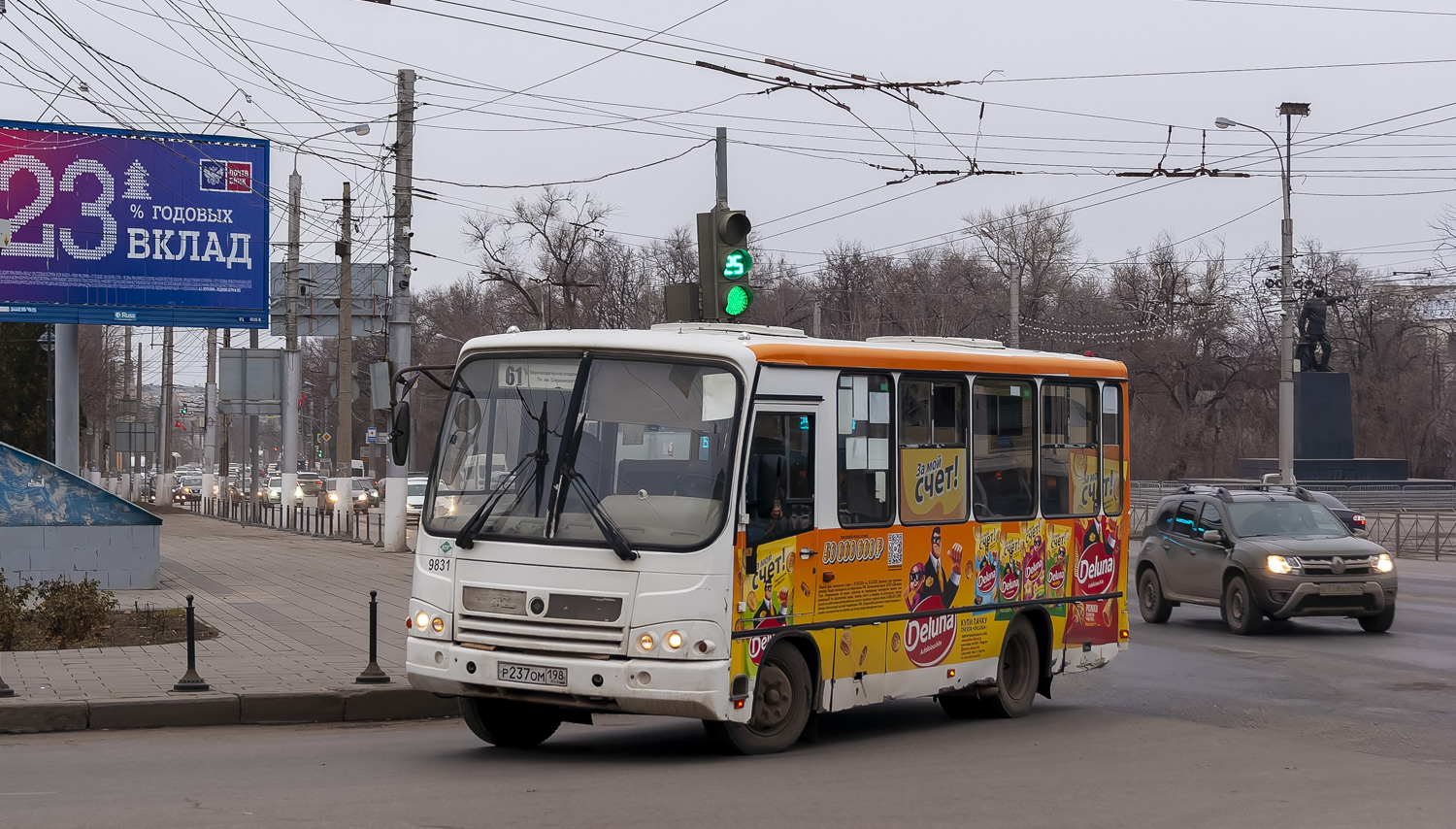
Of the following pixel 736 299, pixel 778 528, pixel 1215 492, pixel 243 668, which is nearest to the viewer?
pixel 778 528

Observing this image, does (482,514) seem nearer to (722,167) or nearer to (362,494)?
(722,167)

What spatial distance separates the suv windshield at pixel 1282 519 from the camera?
1869cm

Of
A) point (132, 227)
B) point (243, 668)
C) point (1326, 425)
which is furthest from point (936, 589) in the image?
point (1326, 425)

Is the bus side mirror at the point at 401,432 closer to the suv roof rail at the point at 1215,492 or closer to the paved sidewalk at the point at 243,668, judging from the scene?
the paved sidewalk at the point at 243,668

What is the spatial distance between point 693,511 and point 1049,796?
2527mm

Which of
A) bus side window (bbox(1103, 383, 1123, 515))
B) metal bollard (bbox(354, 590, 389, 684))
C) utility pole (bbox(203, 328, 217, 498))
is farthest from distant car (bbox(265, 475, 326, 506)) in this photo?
bus side window (bbox(1103, 383, 1123, 515))

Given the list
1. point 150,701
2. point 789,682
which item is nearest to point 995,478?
point 789,682

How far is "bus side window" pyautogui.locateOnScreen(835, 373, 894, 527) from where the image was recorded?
10.2 m

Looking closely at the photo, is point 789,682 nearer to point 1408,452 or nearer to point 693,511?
point 693,511

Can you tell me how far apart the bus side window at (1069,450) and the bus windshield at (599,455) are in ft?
12.2

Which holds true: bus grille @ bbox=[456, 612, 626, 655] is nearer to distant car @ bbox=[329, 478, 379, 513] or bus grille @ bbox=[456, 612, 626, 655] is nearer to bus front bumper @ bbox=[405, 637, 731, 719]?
bus front bumper @ bbox=[405, 637, 731, 719]

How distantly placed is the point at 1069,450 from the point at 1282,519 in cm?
756

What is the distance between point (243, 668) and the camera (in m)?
12.8

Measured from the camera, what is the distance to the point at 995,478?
1162 centimetres
